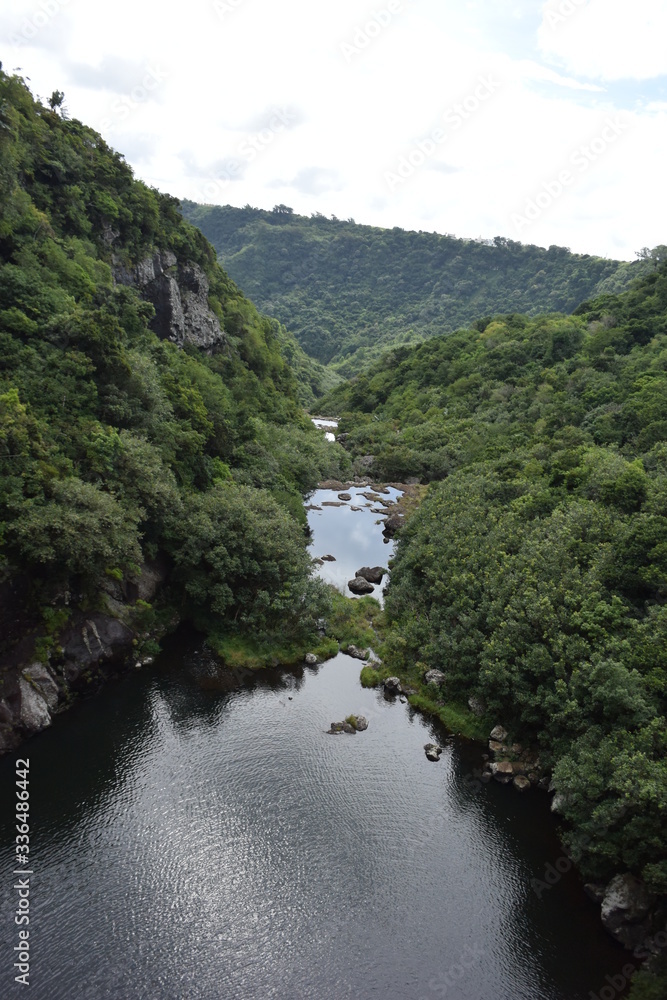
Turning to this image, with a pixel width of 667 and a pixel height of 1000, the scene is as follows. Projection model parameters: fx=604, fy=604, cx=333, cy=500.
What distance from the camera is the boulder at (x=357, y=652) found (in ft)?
151

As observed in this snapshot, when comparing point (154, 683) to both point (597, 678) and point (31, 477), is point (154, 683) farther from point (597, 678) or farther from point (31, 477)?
point (597, 678)

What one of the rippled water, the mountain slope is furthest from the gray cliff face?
the rippled water

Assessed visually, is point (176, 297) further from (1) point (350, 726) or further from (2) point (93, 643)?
(1) point (350, 726)

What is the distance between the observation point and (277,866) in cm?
2727

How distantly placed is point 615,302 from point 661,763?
3889 inches

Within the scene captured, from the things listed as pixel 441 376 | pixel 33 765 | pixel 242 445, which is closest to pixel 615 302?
pixel 441 376

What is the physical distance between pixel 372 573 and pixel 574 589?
25685 mm

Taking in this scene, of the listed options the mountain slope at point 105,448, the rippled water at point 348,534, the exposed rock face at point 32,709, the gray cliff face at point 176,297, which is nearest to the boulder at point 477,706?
the mountain slope at point 105,448

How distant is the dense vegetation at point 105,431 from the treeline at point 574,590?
12.1m

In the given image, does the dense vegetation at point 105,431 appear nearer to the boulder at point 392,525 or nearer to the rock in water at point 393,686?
the rock in water at point 393,686

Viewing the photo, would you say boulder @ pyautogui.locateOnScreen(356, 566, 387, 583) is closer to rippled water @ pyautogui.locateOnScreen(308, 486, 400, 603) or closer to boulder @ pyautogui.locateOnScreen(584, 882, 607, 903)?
rippled water @ pyautogui.locateOnScreen(308, 486, 400, 603)

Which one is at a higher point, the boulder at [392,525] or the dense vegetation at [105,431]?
the dense vegetation at [105,431]

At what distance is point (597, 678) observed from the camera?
31344 millimetres

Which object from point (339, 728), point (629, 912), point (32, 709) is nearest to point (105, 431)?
point (32, 709)
